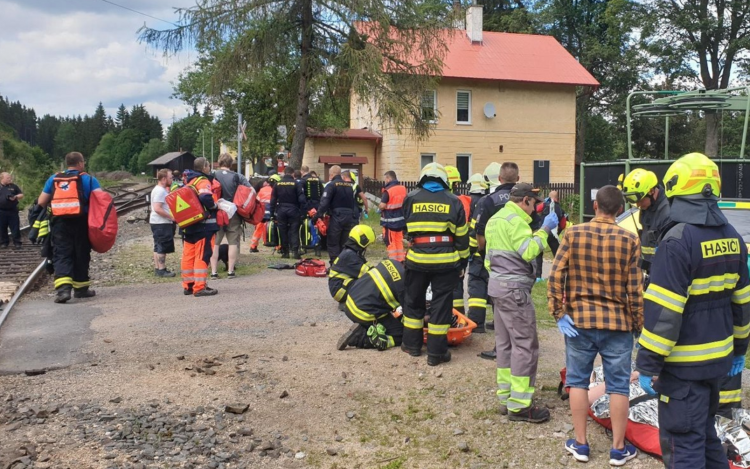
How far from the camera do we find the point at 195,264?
957cm

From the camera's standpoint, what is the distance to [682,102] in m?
10.9

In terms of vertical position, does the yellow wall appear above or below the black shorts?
above

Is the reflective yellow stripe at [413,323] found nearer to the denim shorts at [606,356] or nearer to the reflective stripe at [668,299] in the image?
the denim shorts at [606,356]

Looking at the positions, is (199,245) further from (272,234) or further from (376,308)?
(272,234)

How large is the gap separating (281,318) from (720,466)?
219 inches

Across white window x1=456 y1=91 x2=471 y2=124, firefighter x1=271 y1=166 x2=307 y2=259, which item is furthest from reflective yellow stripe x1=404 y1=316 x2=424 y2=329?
white window x1=456 y1=91 x2=471 y2=124

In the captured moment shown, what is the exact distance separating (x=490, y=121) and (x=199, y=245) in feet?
81.5

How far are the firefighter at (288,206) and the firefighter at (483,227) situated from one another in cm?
620

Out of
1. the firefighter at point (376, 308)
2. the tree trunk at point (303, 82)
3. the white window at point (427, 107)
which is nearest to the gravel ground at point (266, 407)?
the firefighter at point (376, 308)

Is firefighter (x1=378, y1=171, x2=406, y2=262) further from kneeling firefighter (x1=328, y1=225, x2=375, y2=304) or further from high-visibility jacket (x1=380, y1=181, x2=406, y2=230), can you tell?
kneeling firefighter (x1=328, y1=225, x2=375, y2=304)

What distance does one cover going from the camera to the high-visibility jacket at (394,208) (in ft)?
36.6

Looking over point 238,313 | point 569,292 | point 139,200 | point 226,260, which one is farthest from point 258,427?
point 139,200

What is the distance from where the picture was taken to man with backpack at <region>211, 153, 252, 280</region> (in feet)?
36.0

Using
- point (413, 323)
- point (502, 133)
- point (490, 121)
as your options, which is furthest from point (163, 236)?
point (502, 133)
